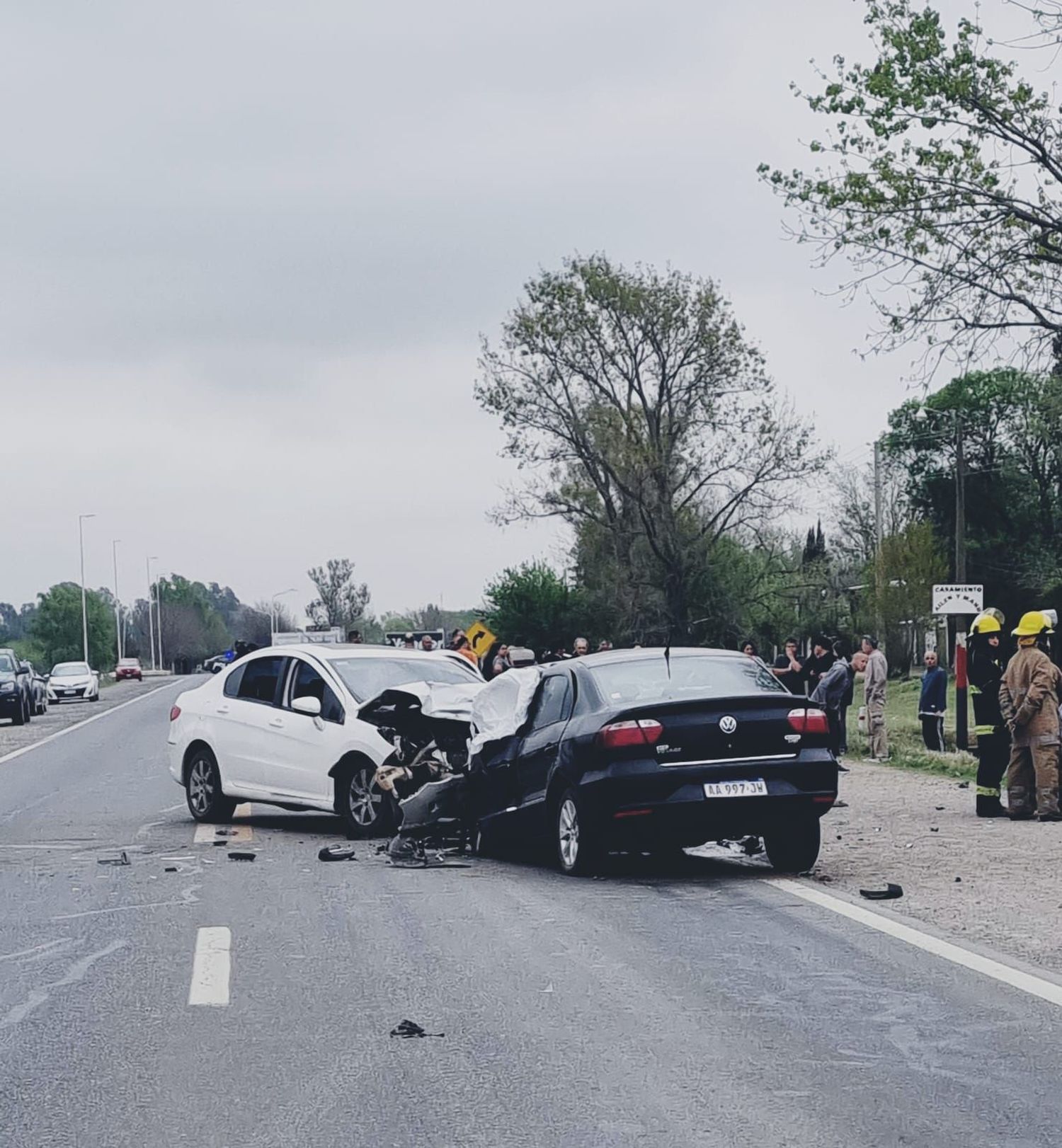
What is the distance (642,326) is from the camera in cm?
5541

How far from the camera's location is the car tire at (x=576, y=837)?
39.2ft

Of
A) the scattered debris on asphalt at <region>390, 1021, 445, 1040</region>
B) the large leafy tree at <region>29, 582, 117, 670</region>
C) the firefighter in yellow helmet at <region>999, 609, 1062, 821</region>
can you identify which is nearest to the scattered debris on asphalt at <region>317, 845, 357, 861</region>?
the firefighter in yellow helmet at <region>999, 609, 1062, 821</region>

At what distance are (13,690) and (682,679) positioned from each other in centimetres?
3297

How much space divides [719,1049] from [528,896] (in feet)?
15.3

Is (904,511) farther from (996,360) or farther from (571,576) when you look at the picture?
(996,360)

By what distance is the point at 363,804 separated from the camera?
587 inches

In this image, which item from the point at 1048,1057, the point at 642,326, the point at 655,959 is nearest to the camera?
the point at 1048,1057

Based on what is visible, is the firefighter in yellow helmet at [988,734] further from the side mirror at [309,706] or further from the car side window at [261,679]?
the car side window at [261,679]

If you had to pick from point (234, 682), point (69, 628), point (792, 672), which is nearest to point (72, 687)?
point (792, 672)

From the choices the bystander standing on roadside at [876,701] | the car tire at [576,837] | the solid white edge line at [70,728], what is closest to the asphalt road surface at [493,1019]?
the car tire at [576,837]

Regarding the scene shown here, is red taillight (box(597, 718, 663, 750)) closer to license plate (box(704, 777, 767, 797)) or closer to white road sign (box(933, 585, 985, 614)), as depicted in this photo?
license plate (box(704, 777, 767, 797))

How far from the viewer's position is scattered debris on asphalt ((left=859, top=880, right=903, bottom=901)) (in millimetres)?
11250

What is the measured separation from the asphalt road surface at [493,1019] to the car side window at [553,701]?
1.15 meters

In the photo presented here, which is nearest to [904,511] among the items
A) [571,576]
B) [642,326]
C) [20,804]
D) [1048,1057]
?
[571,576]
